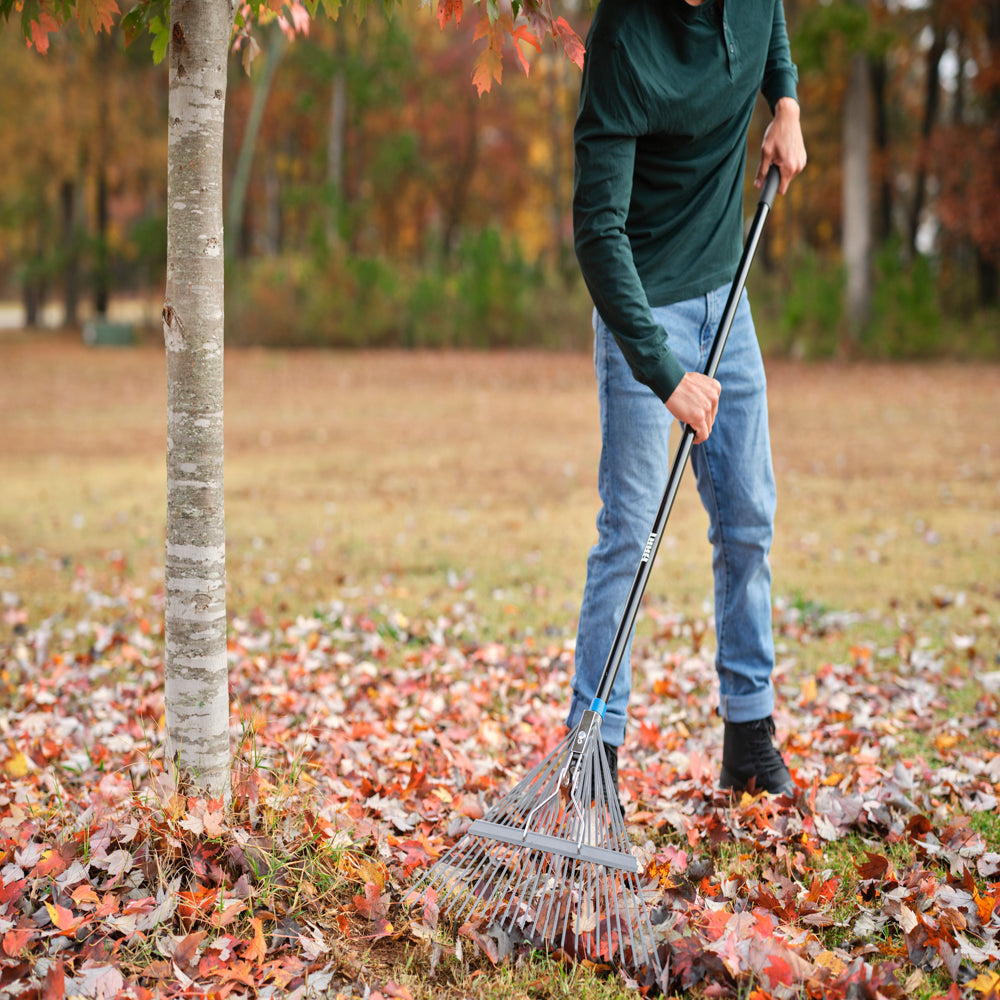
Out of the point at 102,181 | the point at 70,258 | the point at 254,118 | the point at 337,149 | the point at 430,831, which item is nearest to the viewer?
the point at 430,831

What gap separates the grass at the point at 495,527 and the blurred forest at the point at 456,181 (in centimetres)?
478

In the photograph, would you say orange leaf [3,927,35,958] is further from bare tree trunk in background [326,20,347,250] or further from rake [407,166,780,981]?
bare tree trunk in background [326,20,347,250]

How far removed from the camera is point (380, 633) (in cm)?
514

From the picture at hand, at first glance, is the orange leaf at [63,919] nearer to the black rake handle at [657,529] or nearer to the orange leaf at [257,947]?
the orange leaf at [257,947]

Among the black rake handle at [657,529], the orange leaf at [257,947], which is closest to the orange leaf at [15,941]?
the orange leaf at [257,947]

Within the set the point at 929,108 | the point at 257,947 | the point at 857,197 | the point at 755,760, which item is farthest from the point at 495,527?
the point at 929,108

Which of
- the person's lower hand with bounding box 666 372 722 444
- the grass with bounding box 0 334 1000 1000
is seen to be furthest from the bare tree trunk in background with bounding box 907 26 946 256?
the person's lower hand with bounding box 666 372 722 444

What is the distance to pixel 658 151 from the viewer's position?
2682mm

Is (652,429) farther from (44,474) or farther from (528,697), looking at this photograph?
(44,474)

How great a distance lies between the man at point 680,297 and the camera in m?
2.54

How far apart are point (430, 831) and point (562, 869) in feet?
2.05

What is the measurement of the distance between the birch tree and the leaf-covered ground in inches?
7.5

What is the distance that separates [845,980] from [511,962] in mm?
689

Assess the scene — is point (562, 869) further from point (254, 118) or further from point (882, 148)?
point (882, 148)
